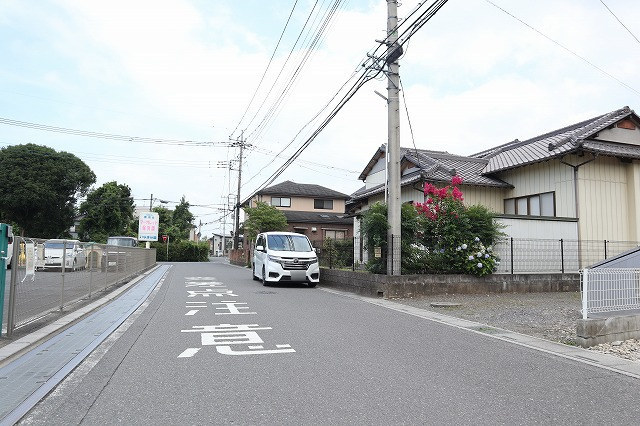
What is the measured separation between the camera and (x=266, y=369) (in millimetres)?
4809

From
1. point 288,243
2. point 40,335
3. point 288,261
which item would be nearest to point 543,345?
point 40,335

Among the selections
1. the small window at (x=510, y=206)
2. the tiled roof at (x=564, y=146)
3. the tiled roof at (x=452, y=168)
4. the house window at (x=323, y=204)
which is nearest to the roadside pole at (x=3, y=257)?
the tiled roof at (x=452, y=168)

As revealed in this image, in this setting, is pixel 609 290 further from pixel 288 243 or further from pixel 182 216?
pixel 182 216

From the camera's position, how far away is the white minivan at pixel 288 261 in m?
14.5

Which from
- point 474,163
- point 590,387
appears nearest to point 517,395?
point 590,387

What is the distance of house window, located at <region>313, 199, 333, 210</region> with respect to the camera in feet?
136

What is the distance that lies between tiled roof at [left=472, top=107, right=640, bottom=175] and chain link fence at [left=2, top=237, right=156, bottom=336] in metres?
15.2

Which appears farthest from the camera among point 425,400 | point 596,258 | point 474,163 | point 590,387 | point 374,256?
point 474,163

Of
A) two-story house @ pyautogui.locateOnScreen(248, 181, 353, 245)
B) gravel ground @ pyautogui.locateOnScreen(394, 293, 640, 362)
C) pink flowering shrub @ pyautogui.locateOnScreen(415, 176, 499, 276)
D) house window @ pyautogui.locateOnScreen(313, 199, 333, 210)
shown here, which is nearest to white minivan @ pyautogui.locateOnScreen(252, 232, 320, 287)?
pink flowering shrub @ pyautogui.locateOnScreen(415, 176, 499, 276)

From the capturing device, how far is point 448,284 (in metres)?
12.6

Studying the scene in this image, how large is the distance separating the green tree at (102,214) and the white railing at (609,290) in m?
41.7

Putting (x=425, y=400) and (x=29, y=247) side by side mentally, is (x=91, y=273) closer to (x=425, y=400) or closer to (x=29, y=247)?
(x=29, y=247)

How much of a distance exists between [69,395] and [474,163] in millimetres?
19739

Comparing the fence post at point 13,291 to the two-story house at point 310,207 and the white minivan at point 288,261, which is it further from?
the two-story house at point 310,207
